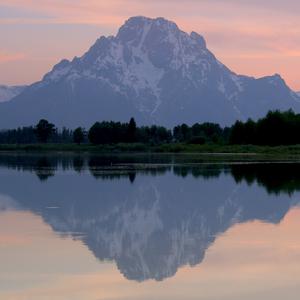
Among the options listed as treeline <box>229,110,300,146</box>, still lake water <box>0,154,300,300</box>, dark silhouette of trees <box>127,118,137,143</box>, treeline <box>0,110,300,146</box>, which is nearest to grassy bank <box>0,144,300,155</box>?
treeline <box>229,110,300,146</box>

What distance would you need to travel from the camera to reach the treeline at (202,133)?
4294 inches

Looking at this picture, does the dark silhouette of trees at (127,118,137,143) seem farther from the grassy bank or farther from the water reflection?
the water reflection

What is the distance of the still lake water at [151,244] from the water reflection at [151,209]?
34mm

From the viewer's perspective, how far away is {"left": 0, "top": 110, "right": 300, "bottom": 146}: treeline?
4294 inches

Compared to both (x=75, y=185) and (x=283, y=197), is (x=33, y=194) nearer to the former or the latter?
Answer: (x=75, y=185)

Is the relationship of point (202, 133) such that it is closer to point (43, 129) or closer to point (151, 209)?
point (43, 129)

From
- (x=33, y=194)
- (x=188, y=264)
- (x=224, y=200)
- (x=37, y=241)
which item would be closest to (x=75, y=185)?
(x=33, y=194)

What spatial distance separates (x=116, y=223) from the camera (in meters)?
22.7

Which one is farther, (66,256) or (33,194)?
(33,194)

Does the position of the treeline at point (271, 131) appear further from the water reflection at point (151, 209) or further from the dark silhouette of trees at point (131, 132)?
the water reflection at point (151, 209)

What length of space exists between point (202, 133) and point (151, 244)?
12195 centimetres

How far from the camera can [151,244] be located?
733 inches

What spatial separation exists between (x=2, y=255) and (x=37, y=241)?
214 centimetres

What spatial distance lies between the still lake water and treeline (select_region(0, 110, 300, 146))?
75.7m
